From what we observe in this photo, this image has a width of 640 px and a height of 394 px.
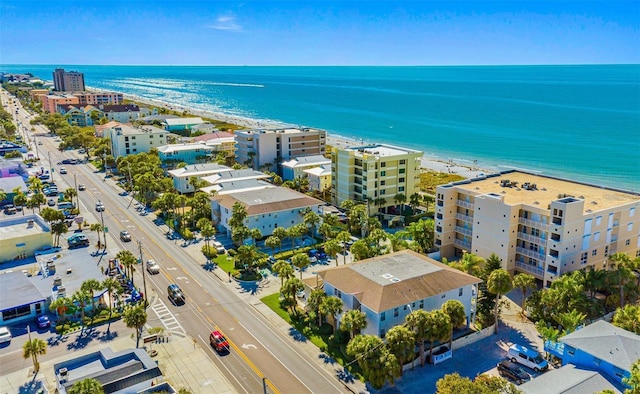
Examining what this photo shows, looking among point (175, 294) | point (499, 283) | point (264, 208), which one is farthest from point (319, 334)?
point (264, 208)

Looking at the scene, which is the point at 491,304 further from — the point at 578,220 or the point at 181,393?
the point at 181,393

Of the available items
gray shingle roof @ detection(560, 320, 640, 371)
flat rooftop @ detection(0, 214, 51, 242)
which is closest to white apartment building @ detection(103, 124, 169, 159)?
flat rooftop @ detection(0, 214, 51, 242)

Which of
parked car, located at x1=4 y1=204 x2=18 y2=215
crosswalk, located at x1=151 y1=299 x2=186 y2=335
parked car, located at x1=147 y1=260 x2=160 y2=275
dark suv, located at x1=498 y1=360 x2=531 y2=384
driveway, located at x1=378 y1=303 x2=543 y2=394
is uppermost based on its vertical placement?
parked car, located at x1=4 y1=204 x2=18 y2=215

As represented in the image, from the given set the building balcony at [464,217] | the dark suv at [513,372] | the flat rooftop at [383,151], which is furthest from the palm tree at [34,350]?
the flat rooftop at [383,151]

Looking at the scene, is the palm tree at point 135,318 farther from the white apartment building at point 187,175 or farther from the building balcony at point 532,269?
the white apartment building at point 187,175

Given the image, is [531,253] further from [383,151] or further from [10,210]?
[10,210]

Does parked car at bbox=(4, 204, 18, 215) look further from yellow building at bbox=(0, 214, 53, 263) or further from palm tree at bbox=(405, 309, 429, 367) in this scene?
palm tree at bbox=(405, 309, 429, 367)
